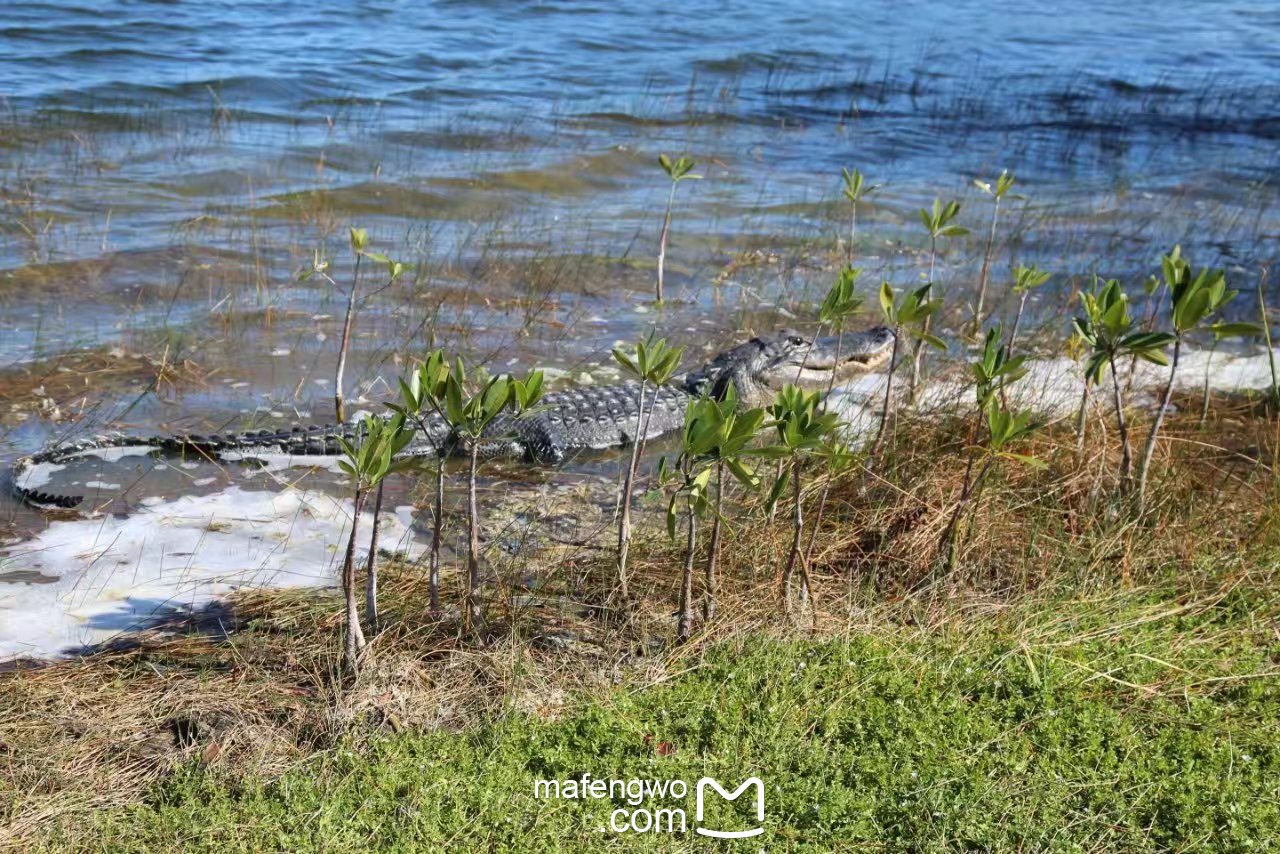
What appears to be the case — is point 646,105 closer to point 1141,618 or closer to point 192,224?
point 192,224

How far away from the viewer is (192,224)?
7867mm

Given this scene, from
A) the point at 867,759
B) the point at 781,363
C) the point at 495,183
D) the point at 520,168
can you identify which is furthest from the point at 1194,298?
the point at 520,168

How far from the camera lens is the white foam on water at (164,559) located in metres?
3.51

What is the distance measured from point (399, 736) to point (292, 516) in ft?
6.05

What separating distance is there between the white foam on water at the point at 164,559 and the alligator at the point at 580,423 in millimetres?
332

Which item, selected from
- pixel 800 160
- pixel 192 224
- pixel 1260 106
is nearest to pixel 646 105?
pixel 800 160

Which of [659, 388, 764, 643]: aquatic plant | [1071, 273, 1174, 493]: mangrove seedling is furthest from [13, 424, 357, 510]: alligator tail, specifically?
[1071, 273, 1174, 493]: mangrove seedling

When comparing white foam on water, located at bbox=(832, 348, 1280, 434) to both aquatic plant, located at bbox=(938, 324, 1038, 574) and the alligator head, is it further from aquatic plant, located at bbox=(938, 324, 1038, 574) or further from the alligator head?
aquatic plant, located at bbox=(938, 324, 1038, 574)

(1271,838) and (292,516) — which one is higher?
(1271,838)

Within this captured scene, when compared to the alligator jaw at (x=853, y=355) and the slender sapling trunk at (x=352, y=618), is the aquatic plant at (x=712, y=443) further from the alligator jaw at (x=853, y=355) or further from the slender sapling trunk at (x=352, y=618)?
the alligator jaw at (x=853, y=355)

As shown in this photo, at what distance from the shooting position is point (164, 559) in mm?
3984

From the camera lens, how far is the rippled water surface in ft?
20.9

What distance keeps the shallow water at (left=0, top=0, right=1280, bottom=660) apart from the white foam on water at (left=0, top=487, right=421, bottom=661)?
0.68 ft

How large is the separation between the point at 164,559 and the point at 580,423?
2027 millimetres
